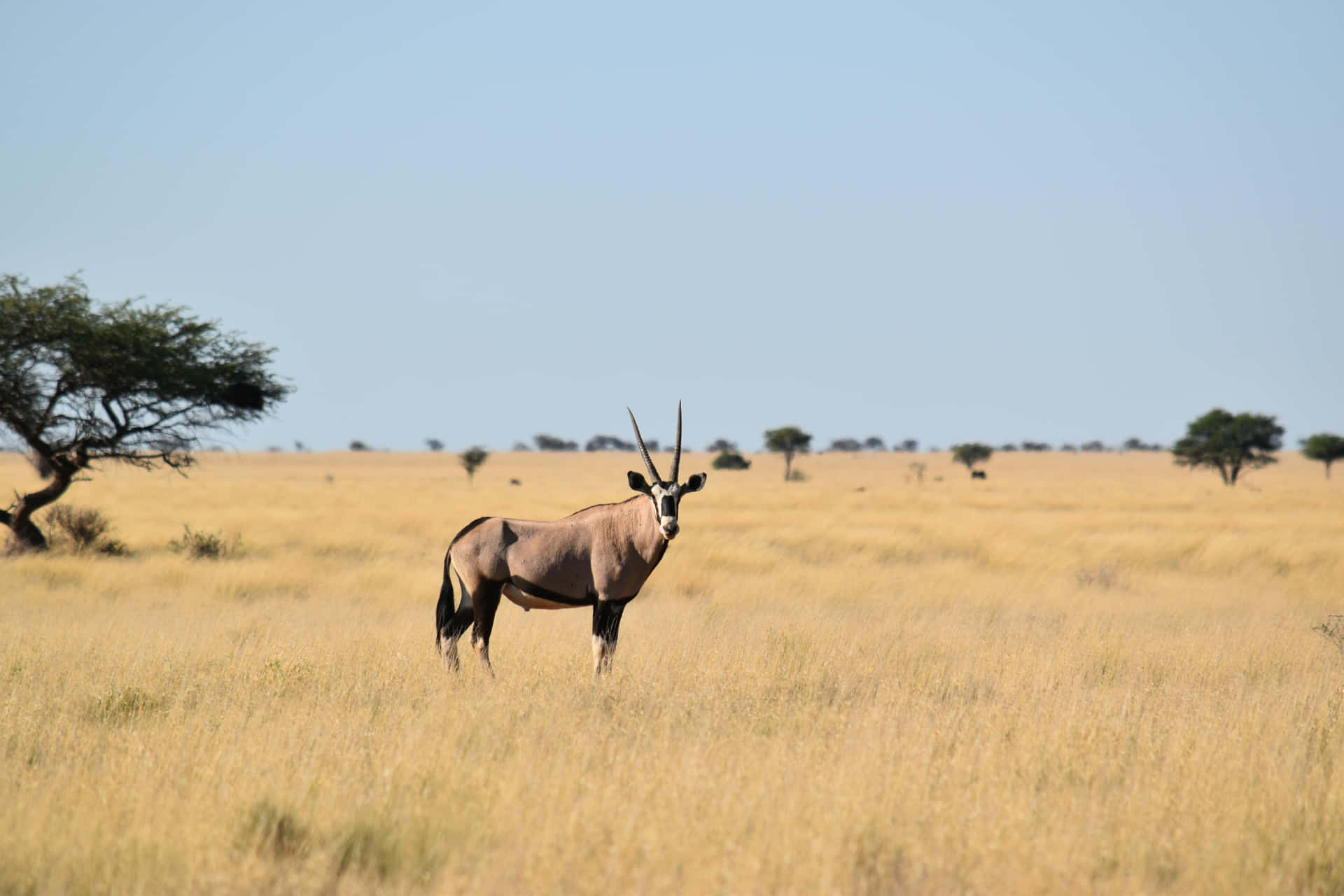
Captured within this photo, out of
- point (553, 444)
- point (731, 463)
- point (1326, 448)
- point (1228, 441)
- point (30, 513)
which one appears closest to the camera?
point (30, 513)

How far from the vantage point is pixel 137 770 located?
17.4 ft

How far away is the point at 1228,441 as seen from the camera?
61.2 meters

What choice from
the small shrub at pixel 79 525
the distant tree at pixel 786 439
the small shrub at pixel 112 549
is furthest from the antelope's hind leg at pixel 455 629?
the distant tree at pixel 786 439

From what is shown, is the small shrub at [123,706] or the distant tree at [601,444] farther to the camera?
the distant tree at [601,444]

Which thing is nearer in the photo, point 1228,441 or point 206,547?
point 206,547

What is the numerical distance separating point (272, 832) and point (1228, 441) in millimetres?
67074

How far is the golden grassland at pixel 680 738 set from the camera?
4.31 metres

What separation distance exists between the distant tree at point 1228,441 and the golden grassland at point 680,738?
51.0 meters

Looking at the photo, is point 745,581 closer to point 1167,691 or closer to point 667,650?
point 667,650

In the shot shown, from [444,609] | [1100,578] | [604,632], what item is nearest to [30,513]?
[444,609]

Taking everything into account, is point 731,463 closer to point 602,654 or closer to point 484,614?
point 484,614

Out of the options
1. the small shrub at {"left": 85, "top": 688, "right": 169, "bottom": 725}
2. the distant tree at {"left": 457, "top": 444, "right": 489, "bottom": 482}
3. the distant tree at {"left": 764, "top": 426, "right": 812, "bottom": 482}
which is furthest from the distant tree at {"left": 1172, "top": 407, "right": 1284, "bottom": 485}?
the small shrub at {"left": 85, "top": 688, "right": 169, "bottom": 725}

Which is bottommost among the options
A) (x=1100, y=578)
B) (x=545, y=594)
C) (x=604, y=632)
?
(x=1100, y=578)

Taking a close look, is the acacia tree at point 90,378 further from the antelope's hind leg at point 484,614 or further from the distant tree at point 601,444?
the distant tree at point 601,444
